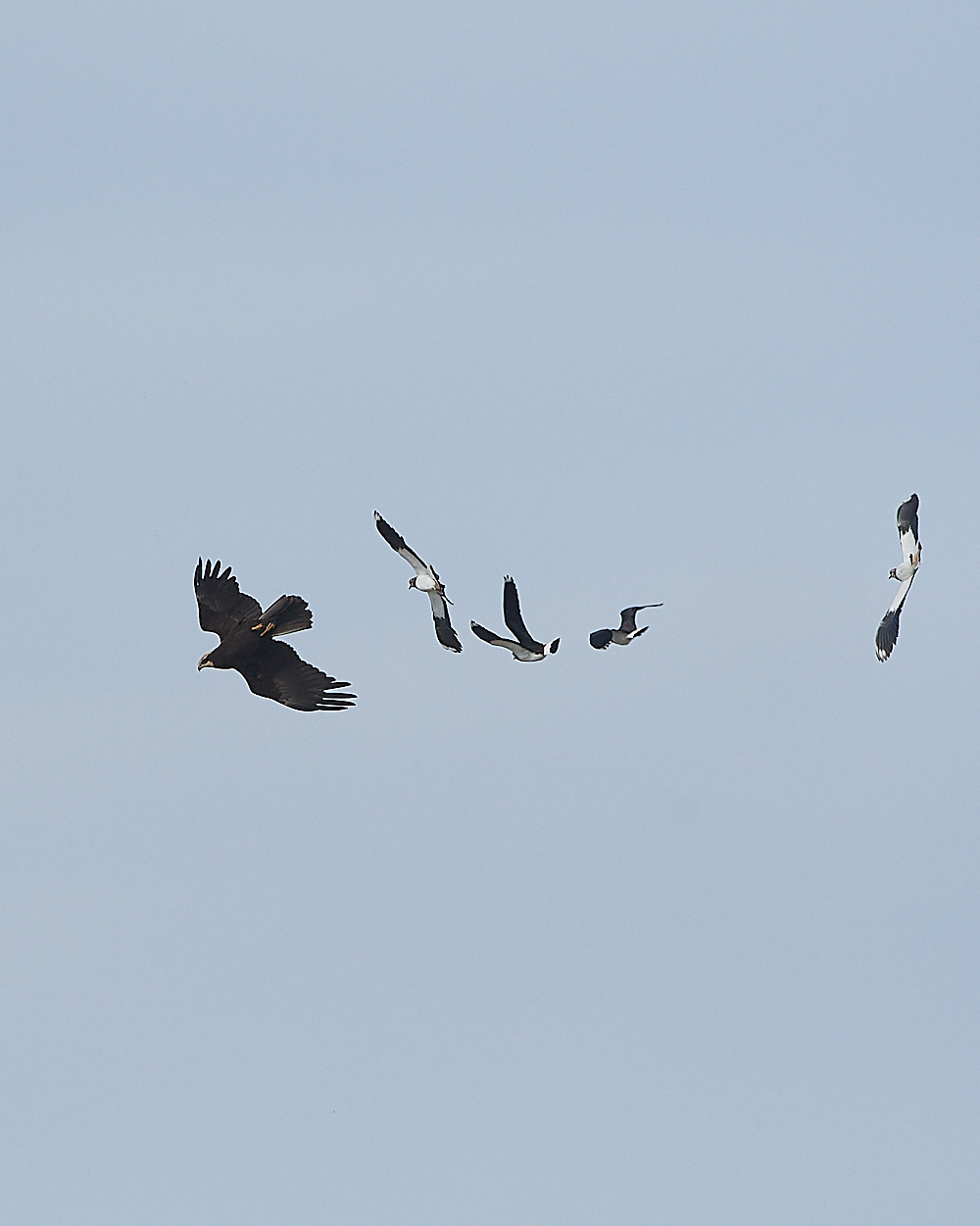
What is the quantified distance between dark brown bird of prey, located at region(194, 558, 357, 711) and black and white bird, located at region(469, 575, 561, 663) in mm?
4239

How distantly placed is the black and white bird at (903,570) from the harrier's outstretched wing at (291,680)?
1623 cm

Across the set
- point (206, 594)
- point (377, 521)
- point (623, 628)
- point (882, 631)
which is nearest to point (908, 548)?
point (882, 631)

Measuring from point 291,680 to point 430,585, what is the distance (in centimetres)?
516

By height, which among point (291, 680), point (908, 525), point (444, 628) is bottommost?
point (291, 680)

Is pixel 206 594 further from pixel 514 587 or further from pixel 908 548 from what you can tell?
pixel 908 548

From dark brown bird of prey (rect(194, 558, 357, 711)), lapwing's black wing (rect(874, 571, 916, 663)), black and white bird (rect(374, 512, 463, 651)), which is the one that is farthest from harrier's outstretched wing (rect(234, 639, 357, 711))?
lapwing's black wing (rect(874, 571, 916, 663))

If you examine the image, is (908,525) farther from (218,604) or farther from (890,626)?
(218,604)

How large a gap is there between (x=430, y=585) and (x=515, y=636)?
3.13 m

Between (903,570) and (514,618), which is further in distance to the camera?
(903,570)

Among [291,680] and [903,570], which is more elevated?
[903,570]

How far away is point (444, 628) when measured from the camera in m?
67.3

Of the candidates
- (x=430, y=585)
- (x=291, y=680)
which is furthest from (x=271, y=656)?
(x=430, y=585)

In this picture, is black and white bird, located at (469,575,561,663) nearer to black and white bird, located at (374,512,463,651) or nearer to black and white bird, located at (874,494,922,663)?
black and white bird, located at (374,512,463,651)

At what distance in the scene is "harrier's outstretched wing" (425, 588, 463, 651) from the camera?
220ft
